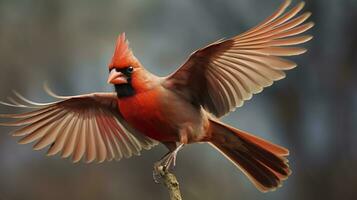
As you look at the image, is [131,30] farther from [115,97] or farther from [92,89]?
[115,97]

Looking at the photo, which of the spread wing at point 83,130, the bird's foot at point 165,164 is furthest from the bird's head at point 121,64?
the spread wing at point 83,130

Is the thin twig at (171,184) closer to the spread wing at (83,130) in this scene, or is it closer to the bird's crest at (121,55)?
the bird's crest at (121,55)

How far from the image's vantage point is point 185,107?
10.9 ft

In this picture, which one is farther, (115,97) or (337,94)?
(337,94)

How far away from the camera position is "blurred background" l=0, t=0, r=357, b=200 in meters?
7.11

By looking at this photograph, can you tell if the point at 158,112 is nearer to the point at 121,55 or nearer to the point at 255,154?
the point at 121,55

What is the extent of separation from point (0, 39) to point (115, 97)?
201 inches

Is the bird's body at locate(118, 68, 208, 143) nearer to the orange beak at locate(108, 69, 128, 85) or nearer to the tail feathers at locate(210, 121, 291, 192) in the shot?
the orange beak at locate(108, 69, 128, 85)

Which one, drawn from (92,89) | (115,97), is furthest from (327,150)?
(115,97)

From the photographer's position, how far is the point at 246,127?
711 cm

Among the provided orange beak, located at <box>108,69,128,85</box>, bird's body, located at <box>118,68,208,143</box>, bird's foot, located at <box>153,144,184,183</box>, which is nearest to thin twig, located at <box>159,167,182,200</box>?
bird's foot, located at <box>153,144,184,183</box>

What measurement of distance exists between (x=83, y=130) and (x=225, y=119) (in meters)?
3.04

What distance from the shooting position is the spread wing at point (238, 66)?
3.07 m

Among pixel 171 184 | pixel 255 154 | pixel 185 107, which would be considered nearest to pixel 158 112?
pixel 185 107
